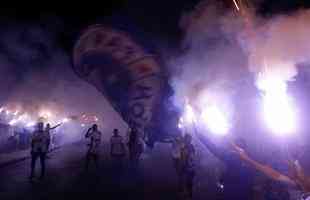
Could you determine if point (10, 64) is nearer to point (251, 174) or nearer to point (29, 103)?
point (29, 103)

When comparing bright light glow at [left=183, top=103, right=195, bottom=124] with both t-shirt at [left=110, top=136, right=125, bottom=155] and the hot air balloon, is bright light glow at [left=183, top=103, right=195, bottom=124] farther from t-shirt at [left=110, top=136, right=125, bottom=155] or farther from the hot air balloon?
t-shirt at [left=110, top=136, right=125, bottom=155]

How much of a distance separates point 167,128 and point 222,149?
5.57ft

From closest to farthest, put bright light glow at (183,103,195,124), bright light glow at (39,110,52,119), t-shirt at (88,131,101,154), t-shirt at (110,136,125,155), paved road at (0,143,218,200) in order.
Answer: paved road at (0,143,218,200)
bright light glow at (183,103,195,124)
t-shirt at (88,131,101,154)
t-shirt at (110,136,125,155)
bright light glow at (39,110,52,119)

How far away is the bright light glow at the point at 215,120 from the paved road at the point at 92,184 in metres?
2.37

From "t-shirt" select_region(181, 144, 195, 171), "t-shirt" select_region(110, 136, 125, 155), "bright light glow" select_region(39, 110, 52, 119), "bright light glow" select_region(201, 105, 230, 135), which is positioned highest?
A: "bright light glow" select_region(39, 110, 52, 119)

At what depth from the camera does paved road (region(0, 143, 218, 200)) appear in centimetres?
973

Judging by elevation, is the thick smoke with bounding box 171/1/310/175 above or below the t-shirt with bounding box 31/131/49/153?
above

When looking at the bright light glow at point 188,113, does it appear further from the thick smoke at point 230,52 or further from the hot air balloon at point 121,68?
the hot air balloon at point 121,68

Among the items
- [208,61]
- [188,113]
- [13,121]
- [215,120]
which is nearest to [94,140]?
[188,113]

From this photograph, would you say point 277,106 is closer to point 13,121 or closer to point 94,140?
point 94,140

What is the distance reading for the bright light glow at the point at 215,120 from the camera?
7.74 metres

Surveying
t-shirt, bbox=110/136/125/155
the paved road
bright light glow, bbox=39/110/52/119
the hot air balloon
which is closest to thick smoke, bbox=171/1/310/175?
the hot air balloon

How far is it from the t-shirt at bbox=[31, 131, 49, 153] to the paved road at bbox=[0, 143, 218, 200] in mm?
996

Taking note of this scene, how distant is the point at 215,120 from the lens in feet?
26.6
